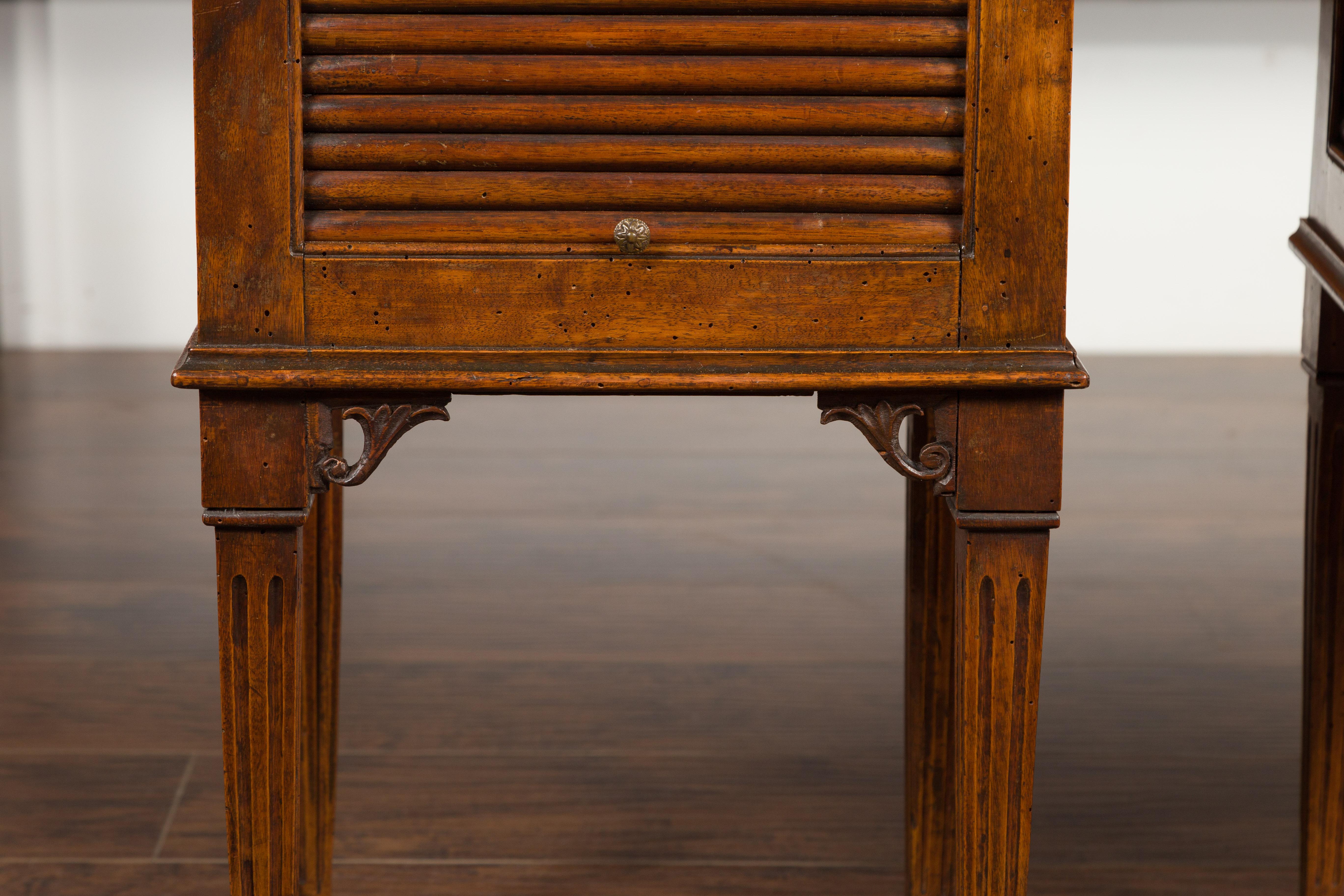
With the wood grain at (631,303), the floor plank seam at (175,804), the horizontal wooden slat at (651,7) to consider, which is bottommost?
the floor plank seam at (175,804)

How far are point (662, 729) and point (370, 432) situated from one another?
0.89m

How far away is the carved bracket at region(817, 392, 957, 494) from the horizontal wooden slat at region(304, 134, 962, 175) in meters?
0.13

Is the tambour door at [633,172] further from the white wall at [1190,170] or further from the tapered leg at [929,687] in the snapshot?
the white wall at [1190,170]

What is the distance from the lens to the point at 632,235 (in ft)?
2.82

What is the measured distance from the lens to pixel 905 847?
132 cm

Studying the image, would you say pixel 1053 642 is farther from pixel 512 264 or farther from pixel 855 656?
pixel 512 264

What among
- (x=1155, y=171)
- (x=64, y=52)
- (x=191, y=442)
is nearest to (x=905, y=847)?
(x=191, y=442)

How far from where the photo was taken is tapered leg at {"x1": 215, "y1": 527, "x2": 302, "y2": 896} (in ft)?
2.97

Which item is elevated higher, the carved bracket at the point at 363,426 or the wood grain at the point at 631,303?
the wood grain at the point at 631,303

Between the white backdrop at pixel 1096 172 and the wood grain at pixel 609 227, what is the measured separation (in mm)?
2794

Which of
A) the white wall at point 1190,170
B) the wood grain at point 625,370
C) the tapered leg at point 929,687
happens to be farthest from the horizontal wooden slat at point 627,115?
the white wall at point 1190,170

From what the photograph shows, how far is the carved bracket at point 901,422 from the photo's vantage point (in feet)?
2.93

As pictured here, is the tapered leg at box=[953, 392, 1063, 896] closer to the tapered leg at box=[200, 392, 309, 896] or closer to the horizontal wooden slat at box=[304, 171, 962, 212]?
the horizontal wooden slat at box=[304, 171, 962, 212]

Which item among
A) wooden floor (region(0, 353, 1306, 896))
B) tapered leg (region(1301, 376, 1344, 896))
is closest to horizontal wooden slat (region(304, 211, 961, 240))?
tapered leg (region(1301, 376, 1344, 896))
